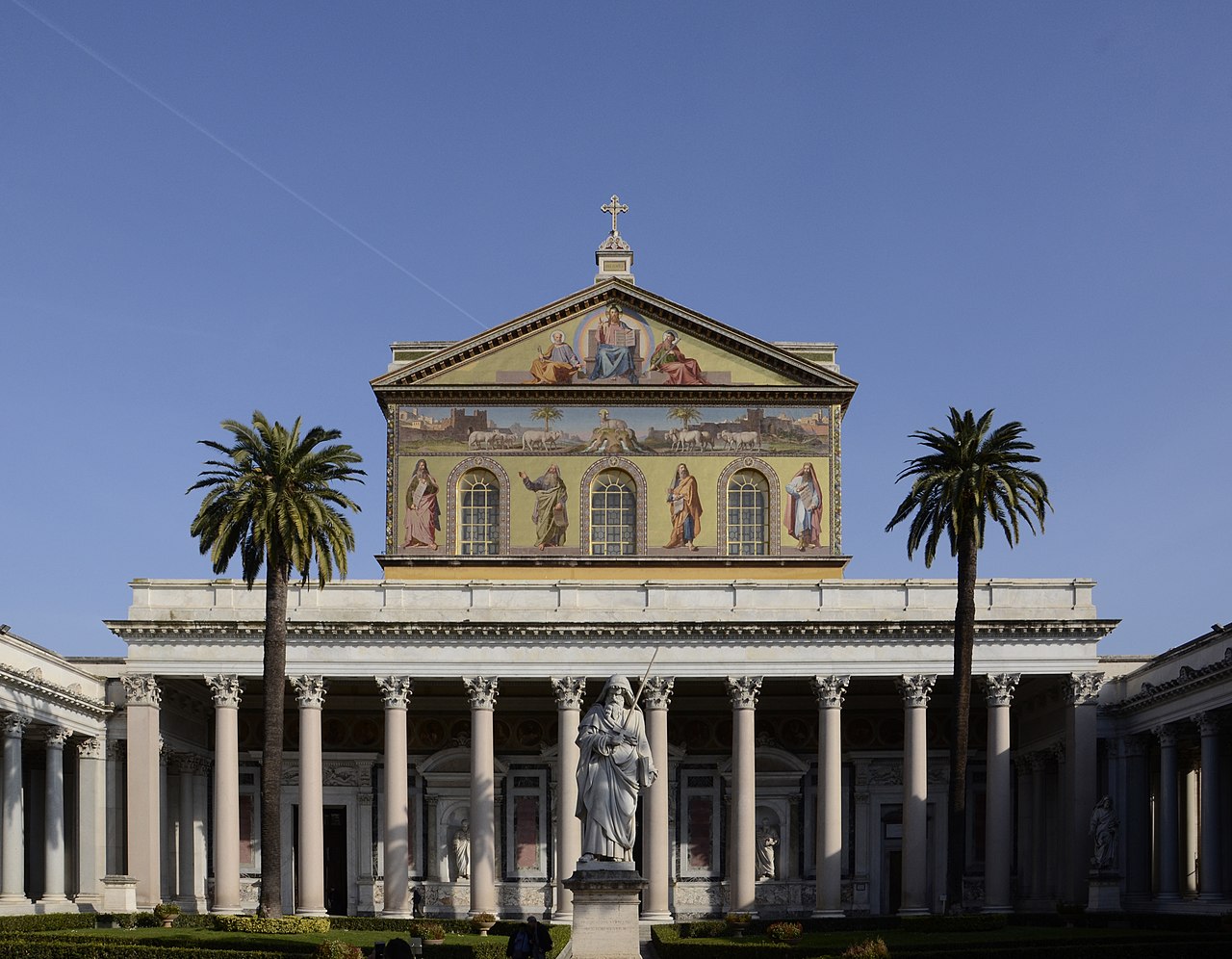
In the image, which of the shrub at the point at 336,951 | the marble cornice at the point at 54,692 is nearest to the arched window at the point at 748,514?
the marble cornice at the point at 54,692

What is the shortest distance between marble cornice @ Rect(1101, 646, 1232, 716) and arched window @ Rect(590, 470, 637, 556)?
1742 cm

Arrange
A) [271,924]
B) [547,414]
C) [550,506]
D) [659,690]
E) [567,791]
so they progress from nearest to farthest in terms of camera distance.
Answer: [271,924] → [567,791] → [659,690] → [550,506] → [547,414]

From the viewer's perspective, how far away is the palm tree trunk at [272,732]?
48125 millimetres

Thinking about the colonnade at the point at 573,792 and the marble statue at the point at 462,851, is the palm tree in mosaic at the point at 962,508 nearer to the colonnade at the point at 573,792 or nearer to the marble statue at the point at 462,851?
the colonnade at the point at 573,792

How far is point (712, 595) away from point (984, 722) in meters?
13.0

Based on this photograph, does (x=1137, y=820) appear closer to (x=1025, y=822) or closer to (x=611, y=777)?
(x=1025, y=822)

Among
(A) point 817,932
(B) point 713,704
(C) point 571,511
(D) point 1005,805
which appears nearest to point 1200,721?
(D) point 1005,805

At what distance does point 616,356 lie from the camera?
6162 cm

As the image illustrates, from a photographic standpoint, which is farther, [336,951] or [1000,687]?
[1000,687]

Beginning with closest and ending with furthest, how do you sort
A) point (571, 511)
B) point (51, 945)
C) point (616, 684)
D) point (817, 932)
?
point (616, 684) → point (51, 945) → point (817, 932) → point (571, 511)

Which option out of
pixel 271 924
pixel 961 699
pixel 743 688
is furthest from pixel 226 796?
pixel 961 699

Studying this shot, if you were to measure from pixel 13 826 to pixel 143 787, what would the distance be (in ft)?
15.3

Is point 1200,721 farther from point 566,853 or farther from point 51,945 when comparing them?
point 51,945

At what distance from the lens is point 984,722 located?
62656 mm
